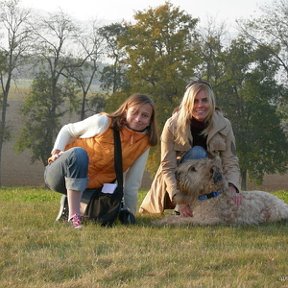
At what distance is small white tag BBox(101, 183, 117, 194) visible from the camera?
590 cm

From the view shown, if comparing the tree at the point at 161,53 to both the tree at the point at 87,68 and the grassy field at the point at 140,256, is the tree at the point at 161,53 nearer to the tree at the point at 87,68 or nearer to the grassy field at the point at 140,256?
the tree at the point at 87,68

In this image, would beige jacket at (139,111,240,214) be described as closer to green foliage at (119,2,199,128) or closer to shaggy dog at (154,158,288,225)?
shaggy dog at (154,158,288,225)

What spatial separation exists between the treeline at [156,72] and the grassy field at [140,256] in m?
21.1

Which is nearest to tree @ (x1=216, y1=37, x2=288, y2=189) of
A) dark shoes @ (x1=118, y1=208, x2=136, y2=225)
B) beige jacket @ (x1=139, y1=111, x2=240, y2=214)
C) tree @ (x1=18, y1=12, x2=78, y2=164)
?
tree @ (x1=18, y1=12, x2=78, y2=164)

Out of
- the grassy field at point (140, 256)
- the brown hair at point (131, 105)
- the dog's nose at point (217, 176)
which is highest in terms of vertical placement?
the brown hair at point (131, 105)

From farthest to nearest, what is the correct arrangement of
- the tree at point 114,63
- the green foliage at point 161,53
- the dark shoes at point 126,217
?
the tree at point 114,63, the green foliage at point 161,53, the dark shoes at point 126,217

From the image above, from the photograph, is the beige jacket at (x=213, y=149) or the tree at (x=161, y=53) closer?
the beige jacket at (x=213, y=149)

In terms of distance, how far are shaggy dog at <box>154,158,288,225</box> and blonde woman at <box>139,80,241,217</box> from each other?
80 mm

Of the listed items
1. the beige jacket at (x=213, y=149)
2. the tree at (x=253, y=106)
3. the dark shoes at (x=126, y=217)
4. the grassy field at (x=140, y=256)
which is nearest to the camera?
the grassy field at (x=140, y=256)

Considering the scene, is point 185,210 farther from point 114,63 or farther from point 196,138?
point 114,63

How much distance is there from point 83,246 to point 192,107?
2271 mm

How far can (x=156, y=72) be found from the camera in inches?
1149

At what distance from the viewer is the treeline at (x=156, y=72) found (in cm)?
2948

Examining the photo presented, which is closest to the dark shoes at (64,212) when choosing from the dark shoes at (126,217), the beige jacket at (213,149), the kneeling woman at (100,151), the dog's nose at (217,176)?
the kneeling woman at (100,151)
